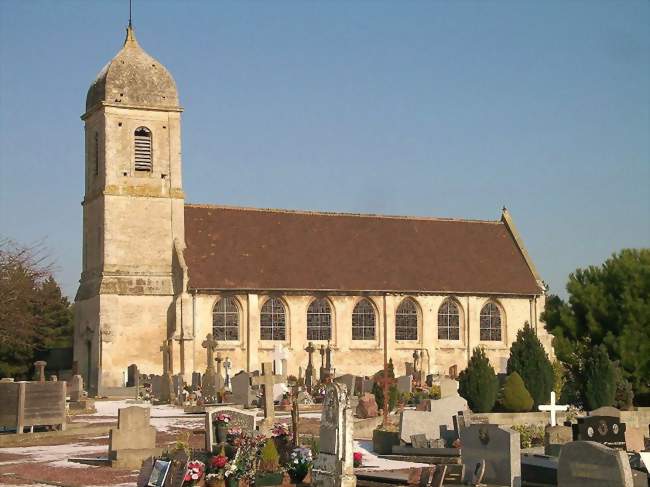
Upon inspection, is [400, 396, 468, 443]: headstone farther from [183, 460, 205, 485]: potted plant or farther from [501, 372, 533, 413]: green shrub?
[183, 460, 205, 485]: potted plant

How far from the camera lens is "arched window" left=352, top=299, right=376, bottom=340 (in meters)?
54.5

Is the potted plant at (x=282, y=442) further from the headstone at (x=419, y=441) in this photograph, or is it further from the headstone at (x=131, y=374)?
the headstone at (x=131, y=374)

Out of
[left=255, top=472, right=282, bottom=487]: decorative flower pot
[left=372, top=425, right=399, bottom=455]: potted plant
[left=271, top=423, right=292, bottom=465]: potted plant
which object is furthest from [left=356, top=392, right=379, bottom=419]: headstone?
[left=255, top=472, right=282, bottom=487]: decorative flower pot

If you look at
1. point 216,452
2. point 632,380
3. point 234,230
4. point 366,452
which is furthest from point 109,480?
point 234,230

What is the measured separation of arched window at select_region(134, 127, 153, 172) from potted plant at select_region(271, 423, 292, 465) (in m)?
33.9

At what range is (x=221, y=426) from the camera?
2147 cm

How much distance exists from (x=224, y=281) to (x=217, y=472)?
3303cm

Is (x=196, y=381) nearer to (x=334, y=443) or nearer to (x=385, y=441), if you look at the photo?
(x=385, y=441)

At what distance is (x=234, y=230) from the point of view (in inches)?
2173

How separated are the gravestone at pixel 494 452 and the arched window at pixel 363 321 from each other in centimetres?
3573

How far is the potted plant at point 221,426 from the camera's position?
21.3 metres

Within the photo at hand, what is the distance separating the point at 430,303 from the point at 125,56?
59.5 feet

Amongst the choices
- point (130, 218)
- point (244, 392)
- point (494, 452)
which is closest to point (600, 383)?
point (244, 392)

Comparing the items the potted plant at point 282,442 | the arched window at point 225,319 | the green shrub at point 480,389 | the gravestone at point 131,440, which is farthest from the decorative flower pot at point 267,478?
the arched window at point 225,319
